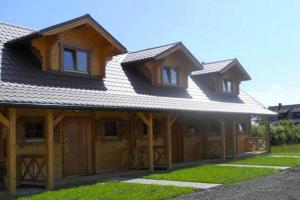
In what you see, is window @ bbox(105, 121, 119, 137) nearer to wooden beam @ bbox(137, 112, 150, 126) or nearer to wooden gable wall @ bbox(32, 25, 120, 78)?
wooden beam @ bbox(137, 112, 150, 126)

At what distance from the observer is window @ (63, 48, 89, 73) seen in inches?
642

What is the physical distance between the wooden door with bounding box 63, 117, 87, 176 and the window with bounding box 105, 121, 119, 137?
3.71 ft

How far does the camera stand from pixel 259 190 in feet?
38.2

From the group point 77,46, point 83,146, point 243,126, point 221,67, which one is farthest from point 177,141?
point 243,126

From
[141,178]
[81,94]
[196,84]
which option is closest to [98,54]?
[81,94]

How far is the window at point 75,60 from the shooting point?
16.3 metres

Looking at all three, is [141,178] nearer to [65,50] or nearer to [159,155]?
[159,155]

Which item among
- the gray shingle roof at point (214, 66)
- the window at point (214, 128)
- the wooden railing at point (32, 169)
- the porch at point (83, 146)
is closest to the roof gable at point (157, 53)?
the porch at point (83, 146)

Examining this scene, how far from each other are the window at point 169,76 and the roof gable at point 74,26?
4.04 meters

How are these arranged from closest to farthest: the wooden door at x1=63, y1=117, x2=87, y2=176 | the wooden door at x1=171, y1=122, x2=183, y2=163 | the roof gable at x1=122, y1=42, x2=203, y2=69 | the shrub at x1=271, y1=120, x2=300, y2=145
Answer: the wooden door at x1=63, y1=117, x2=87, y2=176
the roof gable at x1=122, y1=42, x2=203, y2=69
the wooden door at x1=171, y1=122, x2=183, y2=163
the shrub at x1=271, y1=120, x2=300, y2=145

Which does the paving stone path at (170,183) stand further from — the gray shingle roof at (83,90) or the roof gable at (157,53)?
the roof gable at (157,53)

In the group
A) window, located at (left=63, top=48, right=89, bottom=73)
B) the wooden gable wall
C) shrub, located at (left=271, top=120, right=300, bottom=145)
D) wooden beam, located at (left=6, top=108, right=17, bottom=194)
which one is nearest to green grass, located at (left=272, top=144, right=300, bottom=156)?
shrub, located at (left=271, top=120, right=300, bottom=145)

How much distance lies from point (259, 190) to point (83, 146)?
6.79 metres

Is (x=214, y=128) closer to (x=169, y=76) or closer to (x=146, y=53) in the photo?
(x=169, y=76)
